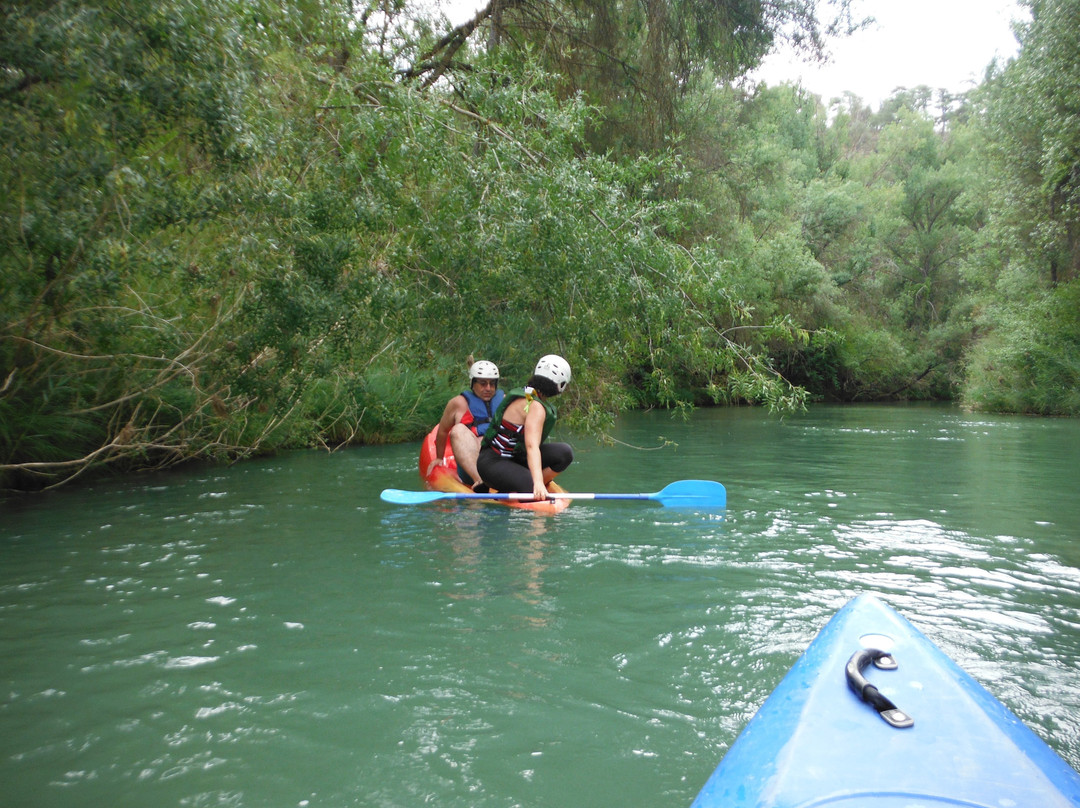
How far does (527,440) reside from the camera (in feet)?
19.4

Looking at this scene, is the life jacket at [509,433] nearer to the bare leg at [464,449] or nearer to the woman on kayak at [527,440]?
the woman on kayak at [527,440]

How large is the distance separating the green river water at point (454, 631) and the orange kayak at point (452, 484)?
0.12 m

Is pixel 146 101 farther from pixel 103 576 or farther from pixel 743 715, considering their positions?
pixel 743 715

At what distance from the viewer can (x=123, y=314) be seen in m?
6.99

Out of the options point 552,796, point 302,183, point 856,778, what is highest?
point 302,183

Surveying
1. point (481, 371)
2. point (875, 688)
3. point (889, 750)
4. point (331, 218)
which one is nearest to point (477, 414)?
point (481, 371)

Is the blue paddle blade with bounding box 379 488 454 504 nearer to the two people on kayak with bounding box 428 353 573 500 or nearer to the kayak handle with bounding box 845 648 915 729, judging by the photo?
the two people on kayak with bounding box 428 353 573 500

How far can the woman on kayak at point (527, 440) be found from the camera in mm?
5887

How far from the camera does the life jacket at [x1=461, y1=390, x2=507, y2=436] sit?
275 inches

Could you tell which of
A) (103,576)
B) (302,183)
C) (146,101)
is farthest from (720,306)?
(103,576)

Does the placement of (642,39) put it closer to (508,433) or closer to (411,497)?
(508,433)

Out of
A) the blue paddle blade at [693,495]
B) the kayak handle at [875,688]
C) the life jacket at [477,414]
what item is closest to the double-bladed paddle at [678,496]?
the blue paddle blade at [693,495]

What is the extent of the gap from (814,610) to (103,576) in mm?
3772

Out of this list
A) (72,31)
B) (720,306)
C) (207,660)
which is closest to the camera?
(207,660)
